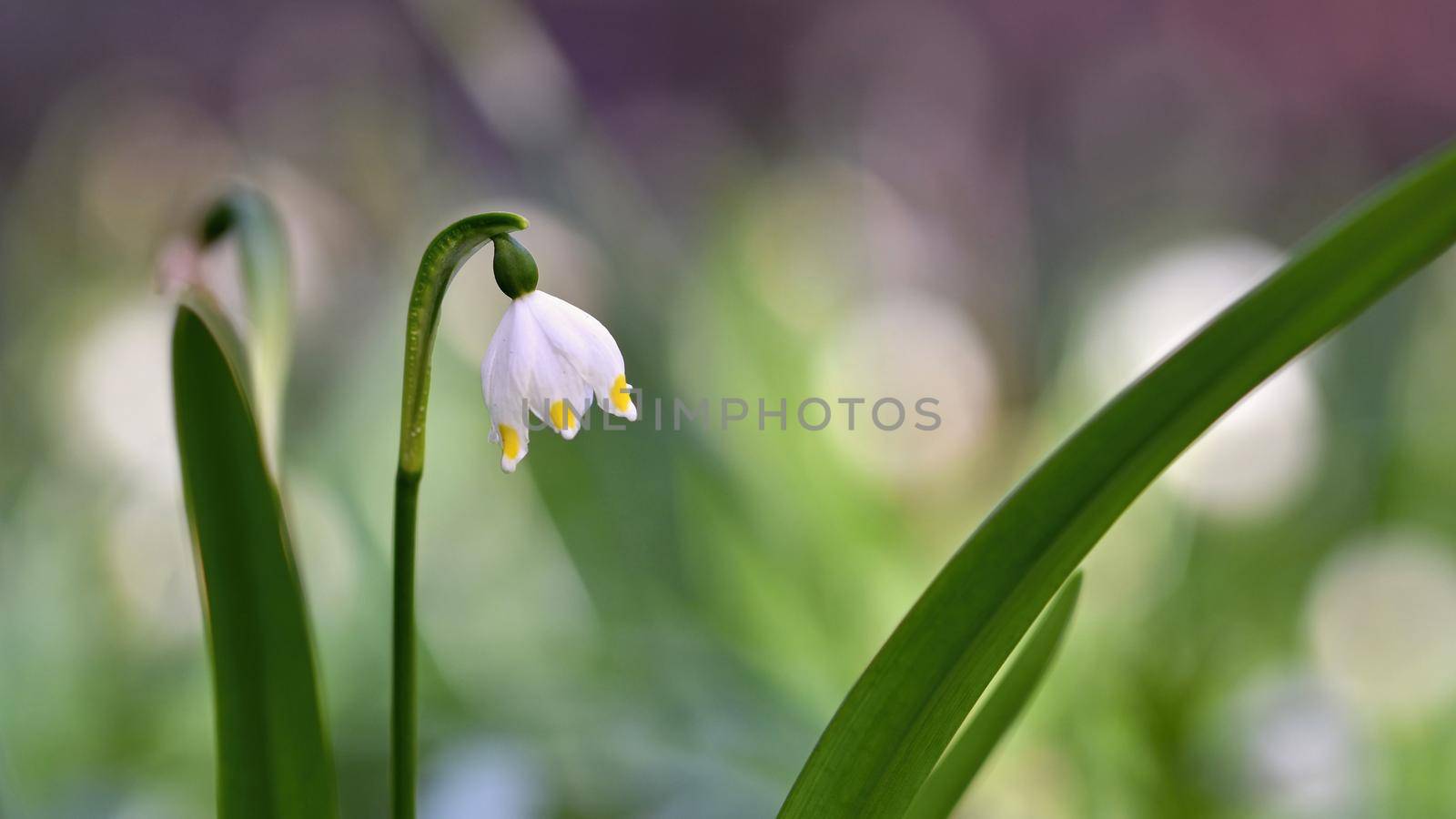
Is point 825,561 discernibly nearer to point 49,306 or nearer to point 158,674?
point 158,674

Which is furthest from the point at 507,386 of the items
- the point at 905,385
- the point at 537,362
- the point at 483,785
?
the point at 905,385

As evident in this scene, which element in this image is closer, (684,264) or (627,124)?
(684,264)

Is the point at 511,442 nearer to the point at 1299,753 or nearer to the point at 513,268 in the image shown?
the point at 513,268

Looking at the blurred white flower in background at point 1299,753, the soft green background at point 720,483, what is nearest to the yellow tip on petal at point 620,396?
the soft green background at point 720,483

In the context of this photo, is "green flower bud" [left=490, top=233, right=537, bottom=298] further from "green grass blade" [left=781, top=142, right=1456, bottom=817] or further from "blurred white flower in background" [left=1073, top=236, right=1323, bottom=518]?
"blurred white flower in background" [left=1073, top=236, right=1323, bottom=518]

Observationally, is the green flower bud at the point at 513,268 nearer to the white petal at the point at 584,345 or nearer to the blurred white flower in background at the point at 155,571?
the white petal at the point at 584,345

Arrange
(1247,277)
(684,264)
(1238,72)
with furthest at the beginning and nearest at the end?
(1238,72) → (684,264) → (1247,277)

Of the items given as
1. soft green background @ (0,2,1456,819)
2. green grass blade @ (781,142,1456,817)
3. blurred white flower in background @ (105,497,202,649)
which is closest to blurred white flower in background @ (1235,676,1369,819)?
soft green background @ (0,2,1456,819)

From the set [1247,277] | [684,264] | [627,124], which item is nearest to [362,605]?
[684,264]
